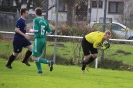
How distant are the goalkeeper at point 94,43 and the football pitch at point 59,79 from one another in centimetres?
55

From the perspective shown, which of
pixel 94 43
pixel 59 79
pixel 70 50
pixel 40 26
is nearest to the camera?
pixel 59 79

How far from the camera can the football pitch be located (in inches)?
436

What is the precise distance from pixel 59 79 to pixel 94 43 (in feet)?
6.18

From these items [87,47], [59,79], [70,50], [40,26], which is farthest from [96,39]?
[70,50]

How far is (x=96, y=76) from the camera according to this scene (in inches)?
535

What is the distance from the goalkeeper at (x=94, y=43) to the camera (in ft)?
43.9

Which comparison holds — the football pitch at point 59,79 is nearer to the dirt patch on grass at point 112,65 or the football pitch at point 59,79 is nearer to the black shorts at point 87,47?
the black shorts at point 87,47

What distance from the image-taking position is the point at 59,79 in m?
12.2

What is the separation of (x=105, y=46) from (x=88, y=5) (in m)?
6.37

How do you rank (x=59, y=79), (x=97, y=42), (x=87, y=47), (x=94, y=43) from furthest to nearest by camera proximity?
(x=87, y=47)
(x=94, y=43)
(x=97, y=42)
(x=59, y=79)

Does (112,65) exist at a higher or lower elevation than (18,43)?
lower

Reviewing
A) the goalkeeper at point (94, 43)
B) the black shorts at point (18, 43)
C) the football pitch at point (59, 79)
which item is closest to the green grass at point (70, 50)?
the football pitch at point (59, 79)

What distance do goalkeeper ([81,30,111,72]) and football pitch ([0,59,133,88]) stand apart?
55cm

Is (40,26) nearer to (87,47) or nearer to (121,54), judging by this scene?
(87,47)
